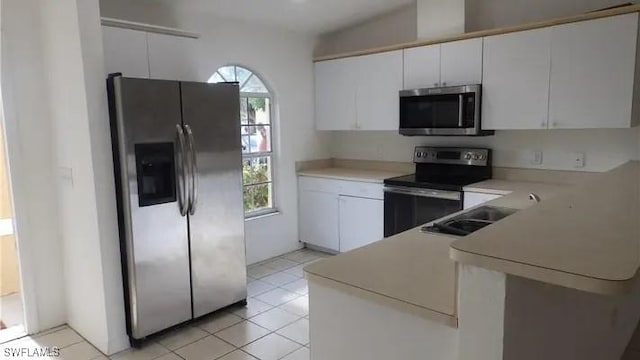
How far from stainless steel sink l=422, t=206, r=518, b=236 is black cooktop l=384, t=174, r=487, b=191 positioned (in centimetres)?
105

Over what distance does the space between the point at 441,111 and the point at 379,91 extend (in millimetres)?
731

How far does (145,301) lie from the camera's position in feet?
9.12

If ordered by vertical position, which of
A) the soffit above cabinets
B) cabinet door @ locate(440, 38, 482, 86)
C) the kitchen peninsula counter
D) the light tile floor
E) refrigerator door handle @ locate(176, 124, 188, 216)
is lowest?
the light tile floor

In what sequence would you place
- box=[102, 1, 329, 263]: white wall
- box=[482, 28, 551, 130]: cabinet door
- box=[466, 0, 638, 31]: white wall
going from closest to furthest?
box=[482, 28, 551, 130]: cabinet door
box=[466, 0, 638, 31]: white wall
box=[102, 1, 329, 263]: white wall

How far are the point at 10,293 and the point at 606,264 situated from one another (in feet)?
14.1

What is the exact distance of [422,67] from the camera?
12.5ft

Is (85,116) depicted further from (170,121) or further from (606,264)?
(606,264)

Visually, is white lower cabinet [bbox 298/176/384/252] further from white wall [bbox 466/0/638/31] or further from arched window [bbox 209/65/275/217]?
white wall [bbox 466/0/638/31]

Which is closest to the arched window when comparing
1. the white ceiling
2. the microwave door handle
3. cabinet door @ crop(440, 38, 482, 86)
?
the white ceiling

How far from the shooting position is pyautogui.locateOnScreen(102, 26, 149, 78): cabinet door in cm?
275

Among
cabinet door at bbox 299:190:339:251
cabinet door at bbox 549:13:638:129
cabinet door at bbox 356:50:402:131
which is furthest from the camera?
cabinet door at bbox 299:190:339:251

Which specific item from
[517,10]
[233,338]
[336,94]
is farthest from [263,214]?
[517,10]

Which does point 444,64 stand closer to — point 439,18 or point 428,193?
point 439,18

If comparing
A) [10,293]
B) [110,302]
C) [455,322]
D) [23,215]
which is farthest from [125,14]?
[455,322]
